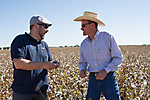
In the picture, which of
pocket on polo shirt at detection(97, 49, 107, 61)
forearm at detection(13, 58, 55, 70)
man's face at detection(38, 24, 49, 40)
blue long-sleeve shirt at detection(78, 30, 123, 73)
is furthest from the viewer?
pocket on polo shirt at detection(97, 49, 107, 61)

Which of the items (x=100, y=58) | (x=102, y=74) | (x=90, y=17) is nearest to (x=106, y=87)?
(x=102, y=74)

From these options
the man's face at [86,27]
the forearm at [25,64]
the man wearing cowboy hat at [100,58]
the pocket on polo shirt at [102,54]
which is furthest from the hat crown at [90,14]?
the forearm at [25,64]

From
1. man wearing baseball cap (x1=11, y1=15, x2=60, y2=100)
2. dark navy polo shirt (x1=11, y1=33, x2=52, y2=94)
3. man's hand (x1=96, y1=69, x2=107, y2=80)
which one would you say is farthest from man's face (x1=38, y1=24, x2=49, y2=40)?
man's hand (x1=96, y1=69, x2=107, y2=80)

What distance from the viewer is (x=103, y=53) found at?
274 cm

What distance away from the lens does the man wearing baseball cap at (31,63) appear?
7.53ft

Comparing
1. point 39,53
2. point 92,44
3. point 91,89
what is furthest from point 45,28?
point 91,89

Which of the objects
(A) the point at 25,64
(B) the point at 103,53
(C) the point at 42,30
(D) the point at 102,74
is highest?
(C) the point at 42,30

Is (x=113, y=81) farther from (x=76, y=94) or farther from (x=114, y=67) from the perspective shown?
(x=76, y=94)

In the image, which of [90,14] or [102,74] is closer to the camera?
[102,74]

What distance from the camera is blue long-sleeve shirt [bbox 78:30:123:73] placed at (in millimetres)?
2637

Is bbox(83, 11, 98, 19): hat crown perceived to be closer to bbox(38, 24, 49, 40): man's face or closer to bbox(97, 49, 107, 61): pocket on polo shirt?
bbox(97, 49, 107, 61): pocket on polo shirt

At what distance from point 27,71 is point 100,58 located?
1.25 meters

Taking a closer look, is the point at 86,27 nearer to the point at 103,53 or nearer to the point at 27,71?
the point at 103,53

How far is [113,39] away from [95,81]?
31.9 inches
